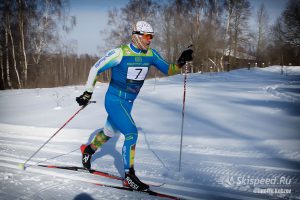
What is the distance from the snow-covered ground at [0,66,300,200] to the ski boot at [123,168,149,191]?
0.10m

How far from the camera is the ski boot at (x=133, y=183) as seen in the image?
3.24 metres

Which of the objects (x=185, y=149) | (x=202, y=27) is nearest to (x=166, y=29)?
(x=202, y=27)

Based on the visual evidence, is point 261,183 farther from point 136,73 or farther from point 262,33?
point 262,33

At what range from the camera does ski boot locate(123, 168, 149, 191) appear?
324 cm

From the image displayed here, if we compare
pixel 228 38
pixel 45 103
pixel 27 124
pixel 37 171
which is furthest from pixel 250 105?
pixel 228 38

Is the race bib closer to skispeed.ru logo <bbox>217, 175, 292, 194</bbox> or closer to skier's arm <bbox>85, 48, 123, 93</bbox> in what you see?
skier's arm <bbox>85, 48, 123, 93</bbox>

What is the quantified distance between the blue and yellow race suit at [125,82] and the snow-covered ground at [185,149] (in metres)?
0.69

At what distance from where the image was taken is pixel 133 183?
3.28 meters

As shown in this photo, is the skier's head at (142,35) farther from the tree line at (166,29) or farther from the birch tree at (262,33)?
the birch tree at (262,33)

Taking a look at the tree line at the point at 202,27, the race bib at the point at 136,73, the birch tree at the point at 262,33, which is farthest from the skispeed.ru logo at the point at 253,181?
the birch tree at the point at 262,33

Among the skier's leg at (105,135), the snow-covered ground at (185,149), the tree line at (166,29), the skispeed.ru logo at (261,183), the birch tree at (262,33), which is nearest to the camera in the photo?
the skispeed.ru logo at (261,183)

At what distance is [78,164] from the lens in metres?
4.44

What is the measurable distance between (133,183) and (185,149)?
76.7 inches

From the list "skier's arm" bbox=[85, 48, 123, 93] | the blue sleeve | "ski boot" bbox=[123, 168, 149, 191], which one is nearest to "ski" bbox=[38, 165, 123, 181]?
"ski boot" bbox=[123, 168, 149, 191]
